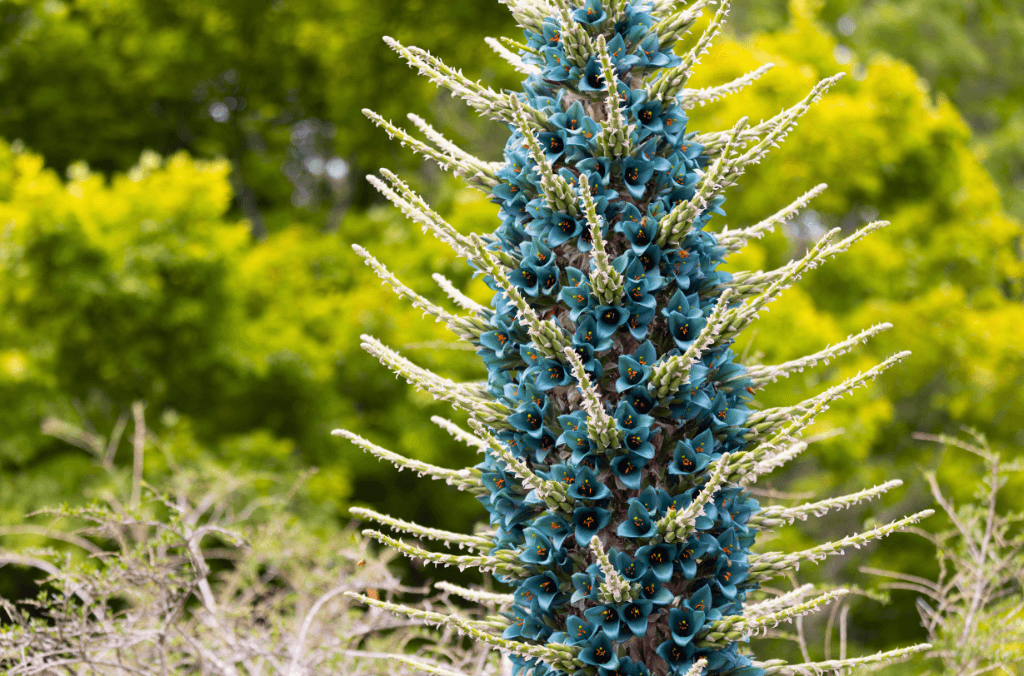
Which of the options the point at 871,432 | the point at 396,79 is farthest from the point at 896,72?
the point at 396,79

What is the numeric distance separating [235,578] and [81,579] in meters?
2.06

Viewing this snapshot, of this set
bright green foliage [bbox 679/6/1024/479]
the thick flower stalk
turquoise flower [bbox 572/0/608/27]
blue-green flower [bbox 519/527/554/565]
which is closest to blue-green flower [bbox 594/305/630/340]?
the thick flower stalk

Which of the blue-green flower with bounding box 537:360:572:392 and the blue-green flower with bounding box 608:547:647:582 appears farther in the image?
the blue-green flower with bounding box 537:360:572:392

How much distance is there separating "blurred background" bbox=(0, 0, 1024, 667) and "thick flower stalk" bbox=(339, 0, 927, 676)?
7293 mm

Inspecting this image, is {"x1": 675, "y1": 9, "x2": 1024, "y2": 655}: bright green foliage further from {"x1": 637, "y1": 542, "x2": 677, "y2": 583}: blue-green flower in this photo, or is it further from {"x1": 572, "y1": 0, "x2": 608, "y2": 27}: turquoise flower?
Answer: {"x1": 637, "y1": 542, "x2": 677, "y2": 583}: blue-green flower

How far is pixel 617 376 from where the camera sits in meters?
2.97

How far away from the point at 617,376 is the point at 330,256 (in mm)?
11554

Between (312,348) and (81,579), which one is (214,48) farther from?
(81,579)

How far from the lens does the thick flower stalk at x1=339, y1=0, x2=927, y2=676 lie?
280 cm

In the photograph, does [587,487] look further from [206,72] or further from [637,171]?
[206,72]

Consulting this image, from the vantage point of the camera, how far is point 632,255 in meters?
2.94

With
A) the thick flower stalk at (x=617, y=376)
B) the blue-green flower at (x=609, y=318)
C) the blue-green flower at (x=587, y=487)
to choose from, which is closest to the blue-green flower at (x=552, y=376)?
the thick flower stalk at (x=617, y=376)

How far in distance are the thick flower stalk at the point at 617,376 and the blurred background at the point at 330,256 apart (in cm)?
729

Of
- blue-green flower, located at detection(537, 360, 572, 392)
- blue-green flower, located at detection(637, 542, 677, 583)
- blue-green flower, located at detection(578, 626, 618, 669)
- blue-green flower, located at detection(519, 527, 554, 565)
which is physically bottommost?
blue-green flower, located at detection(578, 626, 618, 669)
